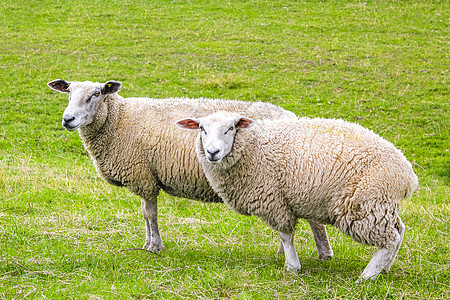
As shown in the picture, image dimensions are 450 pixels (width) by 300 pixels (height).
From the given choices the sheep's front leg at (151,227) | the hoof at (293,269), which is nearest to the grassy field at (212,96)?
the hoof at (293,269)

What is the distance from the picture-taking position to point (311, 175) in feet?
→ 15.8

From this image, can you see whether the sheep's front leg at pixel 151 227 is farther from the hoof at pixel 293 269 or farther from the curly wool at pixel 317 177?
the hoof at pixel 293 269

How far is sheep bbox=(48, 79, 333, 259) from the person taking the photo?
5.84 metres

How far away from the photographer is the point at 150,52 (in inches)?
706

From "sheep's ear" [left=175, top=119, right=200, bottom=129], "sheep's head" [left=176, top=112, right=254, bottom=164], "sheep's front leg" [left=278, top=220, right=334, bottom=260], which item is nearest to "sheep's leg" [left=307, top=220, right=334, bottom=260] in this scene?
"sheep's front leg" [left=278, top=220, right=334, bottom=260]

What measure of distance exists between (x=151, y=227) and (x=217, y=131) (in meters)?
1.68

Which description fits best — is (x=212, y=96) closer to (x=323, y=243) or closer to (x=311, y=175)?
(x=323, y=243)

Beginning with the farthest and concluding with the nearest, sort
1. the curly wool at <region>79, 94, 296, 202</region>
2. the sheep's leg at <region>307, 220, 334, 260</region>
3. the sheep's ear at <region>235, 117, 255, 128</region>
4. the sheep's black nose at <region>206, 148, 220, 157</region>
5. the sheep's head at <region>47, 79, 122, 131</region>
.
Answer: the curly wool at <region>79, 94, 296, 202</region> < the sheep's head at <region>47, 79, 122, 131</region> < the sheep's leg at <region>307, 220, 334, 260</region> < the sheep's ear at <region>235, 117, 255, 128</region> < the sheep's black nose at <region>206, 148, 220, 157</region>

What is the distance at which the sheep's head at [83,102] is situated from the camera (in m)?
5.74

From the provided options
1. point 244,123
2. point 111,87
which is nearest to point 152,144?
point 111,87

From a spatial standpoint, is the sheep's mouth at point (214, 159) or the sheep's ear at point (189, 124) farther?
the sheep's ear at point (189, 124)

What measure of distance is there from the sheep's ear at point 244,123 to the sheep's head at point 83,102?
1850mm

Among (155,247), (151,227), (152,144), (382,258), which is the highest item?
(152,144)

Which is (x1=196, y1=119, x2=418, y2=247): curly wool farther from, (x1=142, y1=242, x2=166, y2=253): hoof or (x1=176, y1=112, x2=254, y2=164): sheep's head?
(x1=142, y1=242, x2=166, y2=253): hoof
